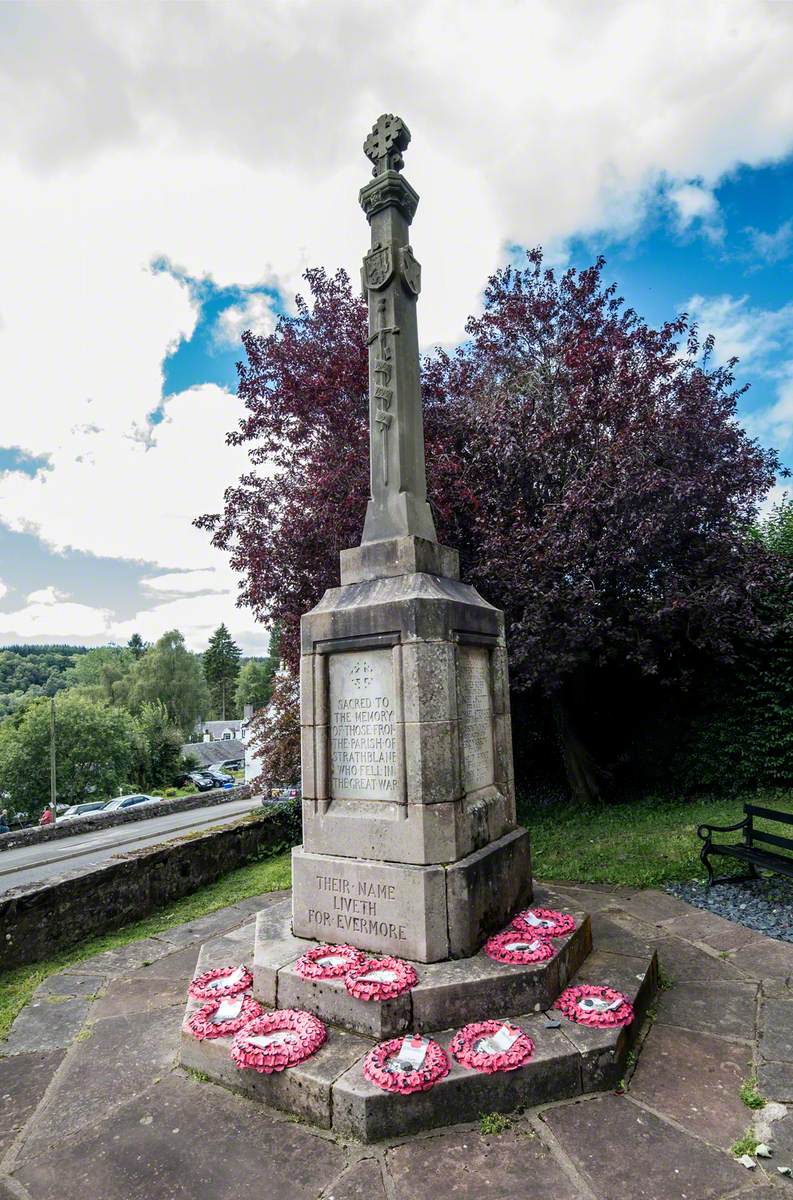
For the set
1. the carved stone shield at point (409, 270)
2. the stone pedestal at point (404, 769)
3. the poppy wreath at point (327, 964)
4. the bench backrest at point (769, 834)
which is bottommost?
the poppy wreath at point (327, 964)

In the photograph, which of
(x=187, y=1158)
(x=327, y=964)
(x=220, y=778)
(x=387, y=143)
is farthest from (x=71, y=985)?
(x=220, y=778)

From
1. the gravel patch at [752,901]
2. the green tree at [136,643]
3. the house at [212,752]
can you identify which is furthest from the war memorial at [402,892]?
the green tree at [136,643]

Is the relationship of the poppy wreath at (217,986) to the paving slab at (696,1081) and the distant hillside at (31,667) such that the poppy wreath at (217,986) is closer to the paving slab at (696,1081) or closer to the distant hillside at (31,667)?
the paving slab at (696,1081)

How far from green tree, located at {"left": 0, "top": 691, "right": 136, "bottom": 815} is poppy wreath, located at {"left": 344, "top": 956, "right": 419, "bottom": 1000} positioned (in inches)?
1630

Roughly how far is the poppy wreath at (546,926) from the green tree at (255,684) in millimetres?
66865

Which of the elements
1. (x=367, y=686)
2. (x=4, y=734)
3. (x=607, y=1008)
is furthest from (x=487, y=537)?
(x=4, y=734)

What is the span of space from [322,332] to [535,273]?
4.27 m

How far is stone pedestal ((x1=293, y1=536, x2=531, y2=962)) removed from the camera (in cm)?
383

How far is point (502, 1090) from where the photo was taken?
2977mm

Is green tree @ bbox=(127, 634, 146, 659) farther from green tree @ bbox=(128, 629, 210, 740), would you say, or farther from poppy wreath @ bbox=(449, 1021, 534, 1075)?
poppy wreath @ bbox=(449, 1021, 534, 1075)

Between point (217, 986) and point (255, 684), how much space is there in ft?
247

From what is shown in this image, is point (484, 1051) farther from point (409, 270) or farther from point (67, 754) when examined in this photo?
point (67, 754)

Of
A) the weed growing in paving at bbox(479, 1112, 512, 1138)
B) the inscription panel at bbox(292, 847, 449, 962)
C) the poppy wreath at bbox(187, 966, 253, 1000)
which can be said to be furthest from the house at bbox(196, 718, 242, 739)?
the weed growing in paving at bbox(479, 1112, 512, 1138)

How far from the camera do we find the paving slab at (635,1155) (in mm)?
2459
